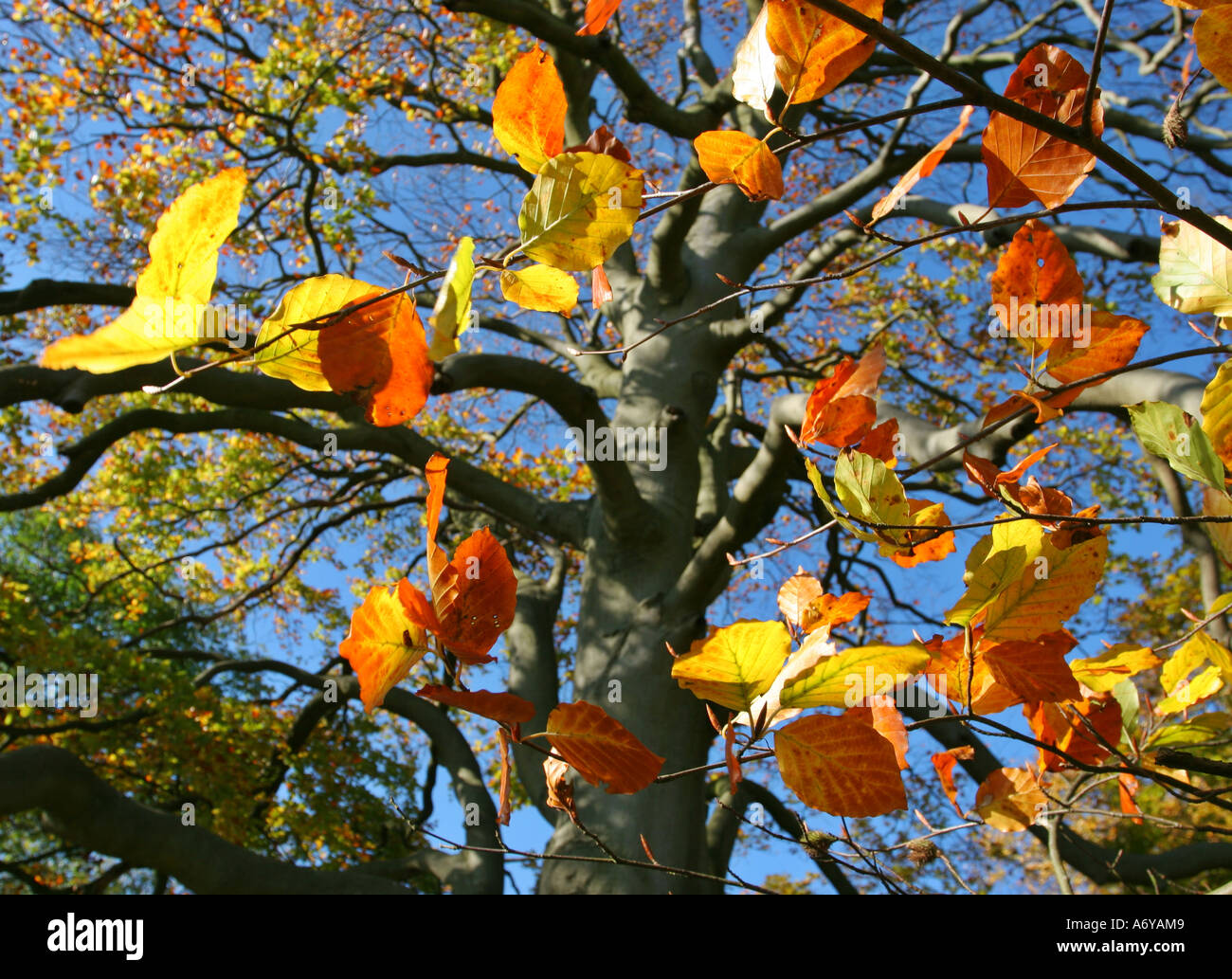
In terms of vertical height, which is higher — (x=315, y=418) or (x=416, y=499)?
(x=315, y=418)

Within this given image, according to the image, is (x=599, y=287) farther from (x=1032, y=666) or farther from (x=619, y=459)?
(x=619, y=459)

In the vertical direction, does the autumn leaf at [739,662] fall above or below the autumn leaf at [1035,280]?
below

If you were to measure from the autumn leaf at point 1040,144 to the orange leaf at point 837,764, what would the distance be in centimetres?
41

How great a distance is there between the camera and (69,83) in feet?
→ 18.6

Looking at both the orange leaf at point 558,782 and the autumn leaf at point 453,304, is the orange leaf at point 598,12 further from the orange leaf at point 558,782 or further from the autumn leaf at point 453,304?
the orange leaf at point 558,782

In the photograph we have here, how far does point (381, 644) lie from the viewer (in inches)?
20.9

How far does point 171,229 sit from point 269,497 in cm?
730

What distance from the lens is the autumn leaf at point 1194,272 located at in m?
0.67

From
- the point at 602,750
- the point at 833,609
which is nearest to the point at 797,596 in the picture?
the point at 833,609

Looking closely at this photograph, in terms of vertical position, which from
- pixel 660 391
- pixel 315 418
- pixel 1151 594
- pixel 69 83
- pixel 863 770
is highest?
pixel 69 83

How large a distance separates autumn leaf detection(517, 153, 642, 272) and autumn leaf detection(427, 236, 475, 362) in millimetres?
115

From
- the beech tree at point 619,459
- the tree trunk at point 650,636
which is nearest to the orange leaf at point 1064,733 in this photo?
the beech tree at point 619,459

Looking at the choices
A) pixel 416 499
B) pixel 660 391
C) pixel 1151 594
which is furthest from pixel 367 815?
pixel 1151 594
